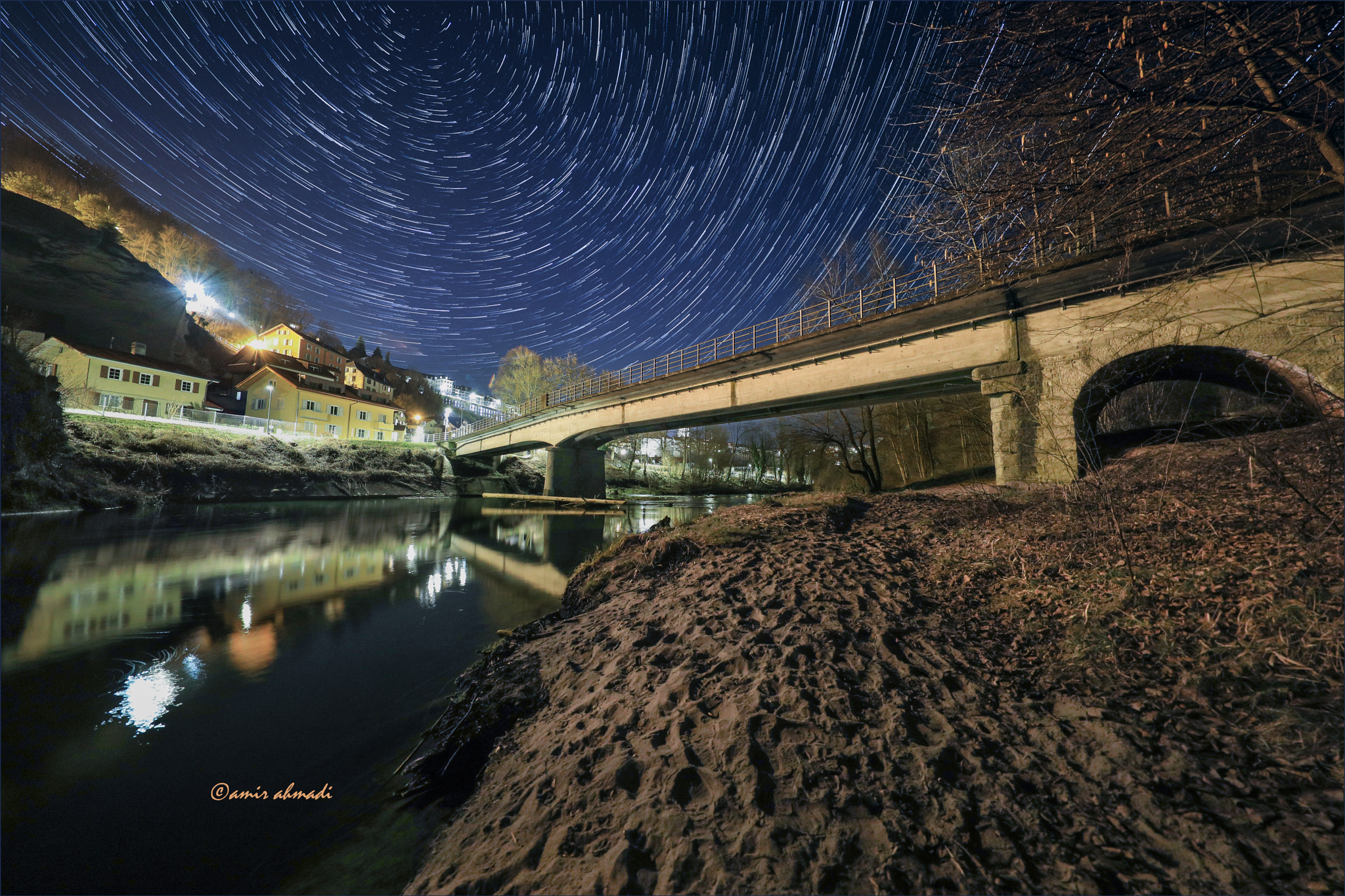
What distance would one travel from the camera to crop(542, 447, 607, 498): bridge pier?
39.8 meters

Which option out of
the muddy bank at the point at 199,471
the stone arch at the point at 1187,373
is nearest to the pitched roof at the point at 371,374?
the muddy bank at the point at 199,471

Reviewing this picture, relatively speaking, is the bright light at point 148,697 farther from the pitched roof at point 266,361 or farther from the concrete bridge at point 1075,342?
the pitched roof at point 266,361

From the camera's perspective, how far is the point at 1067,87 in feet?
19.8

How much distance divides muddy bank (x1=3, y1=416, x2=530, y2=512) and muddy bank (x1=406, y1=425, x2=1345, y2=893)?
34755 mm

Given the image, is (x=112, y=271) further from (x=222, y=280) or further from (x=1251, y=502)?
(x=1251, y=502)

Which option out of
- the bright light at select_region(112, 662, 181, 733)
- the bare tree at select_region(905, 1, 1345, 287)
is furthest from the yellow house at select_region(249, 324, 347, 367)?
the bare tree at select_region(905, 1, 1345, 287)

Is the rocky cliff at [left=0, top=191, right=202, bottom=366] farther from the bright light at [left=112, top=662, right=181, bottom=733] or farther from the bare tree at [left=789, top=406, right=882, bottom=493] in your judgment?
the bare tree at [left=789, top=406, right=882, bottom=493]

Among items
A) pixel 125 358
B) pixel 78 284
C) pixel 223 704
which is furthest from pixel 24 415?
pixel 78 284

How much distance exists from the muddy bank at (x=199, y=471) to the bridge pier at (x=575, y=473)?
2030 centimetres

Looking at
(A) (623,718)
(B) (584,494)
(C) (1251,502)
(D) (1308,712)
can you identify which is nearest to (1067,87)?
(C) (1251,502)

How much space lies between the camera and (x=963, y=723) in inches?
131

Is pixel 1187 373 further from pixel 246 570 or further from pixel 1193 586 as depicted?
pixel 246 570

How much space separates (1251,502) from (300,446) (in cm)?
5844

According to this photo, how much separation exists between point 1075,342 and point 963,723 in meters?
13.3
